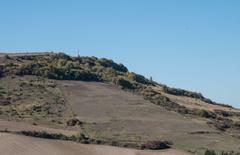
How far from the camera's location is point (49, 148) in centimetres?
5284

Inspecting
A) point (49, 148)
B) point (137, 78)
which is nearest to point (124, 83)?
point (137, 78)

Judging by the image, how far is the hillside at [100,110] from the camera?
5984 cm

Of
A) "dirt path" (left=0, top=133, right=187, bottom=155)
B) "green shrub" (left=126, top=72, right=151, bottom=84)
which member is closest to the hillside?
"dirt path" (left=0, top=133, right=187, bottom=155)

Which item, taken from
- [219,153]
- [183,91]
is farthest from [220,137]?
[183,91]

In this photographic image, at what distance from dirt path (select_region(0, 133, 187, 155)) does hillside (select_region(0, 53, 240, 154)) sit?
1.35 meters

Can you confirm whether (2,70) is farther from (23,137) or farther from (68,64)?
(23,137)

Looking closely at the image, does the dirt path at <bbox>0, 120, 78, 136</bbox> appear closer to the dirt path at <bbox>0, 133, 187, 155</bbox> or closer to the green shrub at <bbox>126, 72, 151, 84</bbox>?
the dirt path at <bbox>0, 133, 187, 155</bbox>

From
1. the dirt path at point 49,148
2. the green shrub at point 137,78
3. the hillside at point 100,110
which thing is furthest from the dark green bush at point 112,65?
the dirt path at point 49,148

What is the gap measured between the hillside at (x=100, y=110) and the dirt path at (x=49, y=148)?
135 centimetres

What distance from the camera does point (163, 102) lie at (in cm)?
8088

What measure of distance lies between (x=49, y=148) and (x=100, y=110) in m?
17.5

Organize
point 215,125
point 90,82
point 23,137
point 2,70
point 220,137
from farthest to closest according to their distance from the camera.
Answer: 1. point 90,82
2. point 2,70
3. point 215,125
4. point 220,137
5. point 23,137

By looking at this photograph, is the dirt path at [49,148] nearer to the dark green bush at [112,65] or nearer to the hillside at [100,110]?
the hillside at [100,110]

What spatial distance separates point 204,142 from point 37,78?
85.4ft
